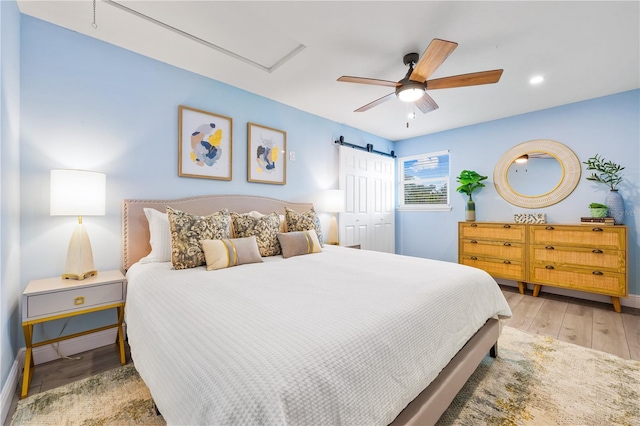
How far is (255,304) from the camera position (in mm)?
1228

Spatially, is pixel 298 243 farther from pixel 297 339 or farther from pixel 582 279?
pixel 582 279

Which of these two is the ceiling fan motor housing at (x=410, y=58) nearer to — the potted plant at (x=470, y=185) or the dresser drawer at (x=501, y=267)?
the potted plant at (x=470, y=185)

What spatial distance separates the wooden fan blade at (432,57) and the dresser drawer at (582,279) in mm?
2987

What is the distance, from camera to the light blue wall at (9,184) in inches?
60.4

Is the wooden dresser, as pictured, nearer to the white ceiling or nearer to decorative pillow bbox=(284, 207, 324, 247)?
the white ceiling

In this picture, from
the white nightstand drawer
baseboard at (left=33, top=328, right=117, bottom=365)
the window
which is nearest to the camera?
the white nightstand drawer

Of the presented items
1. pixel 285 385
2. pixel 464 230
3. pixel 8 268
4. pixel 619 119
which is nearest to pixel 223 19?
pixel 8 268

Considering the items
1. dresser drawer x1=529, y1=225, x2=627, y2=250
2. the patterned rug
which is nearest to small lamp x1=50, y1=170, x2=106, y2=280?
the patterned rug

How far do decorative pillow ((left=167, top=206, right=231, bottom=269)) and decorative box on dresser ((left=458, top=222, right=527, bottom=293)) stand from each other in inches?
141

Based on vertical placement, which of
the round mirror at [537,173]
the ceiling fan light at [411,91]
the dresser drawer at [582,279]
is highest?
the ceiling fan light at [411,91]

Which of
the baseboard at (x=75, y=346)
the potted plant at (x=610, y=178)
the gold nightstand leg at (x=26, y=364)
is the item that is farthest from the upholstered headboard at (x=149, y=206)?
the potted plant at (x=610, y=178)

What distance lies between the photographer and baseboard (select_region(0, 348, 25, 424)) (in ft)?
4.69

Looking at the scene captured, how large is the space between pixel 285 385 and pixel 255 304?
0.54 m

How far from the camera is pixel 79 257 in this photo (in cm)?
190
